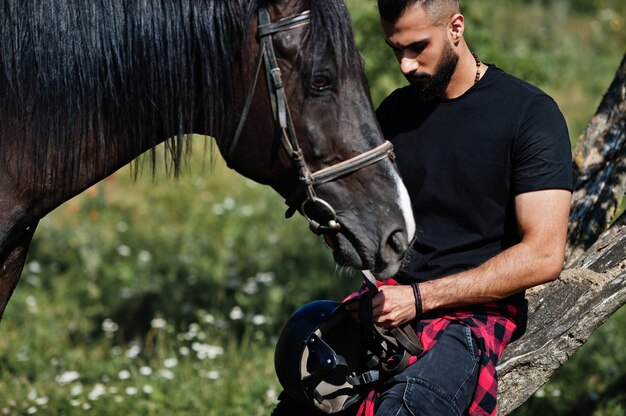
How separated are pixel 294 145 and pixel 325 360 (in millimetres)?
707

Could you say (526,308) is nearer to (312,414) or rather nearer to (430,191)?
(430,191)

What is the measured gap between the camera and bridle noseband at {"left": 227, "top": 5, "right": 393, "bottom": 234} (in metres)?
2.44

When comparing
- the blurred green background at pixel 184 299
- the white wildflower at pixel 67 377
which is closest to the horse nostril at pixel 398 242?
the blurred green background at pixel 184 299

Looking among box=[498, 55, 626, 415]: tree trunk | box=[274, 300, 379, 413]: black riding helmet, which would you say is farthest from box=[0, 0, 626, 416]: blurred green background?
box=[498, 55, 626, 415]: tree trunk

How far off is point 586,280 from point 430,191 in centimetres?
67

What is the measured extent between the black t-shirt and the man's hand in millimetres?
163

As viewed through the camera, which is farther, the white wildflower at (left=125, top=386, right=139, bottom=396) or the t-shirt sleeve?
the white wildflower at (left=125, top=386, right=139, bottom=396)

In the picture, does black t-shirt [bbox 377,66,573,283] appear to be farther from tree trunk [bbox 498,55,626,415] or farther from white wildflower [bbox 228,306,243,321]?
white wildflower [bbox 228,306,243,321]

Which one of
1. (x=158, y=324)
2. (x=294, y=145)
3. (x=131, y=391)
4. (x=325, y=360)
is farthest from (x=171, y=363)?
(x=294, y=145)

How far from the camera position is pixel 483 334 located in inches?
109

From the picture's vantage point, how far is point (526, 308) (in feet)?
10.2

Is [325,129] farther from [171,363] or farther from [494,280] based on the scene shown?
[171,363]

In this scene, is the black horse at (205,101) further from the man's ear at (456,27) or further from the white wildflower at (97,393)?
the white wildflower at (97,393)

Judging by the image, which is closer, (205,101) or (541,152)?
(205,101)
